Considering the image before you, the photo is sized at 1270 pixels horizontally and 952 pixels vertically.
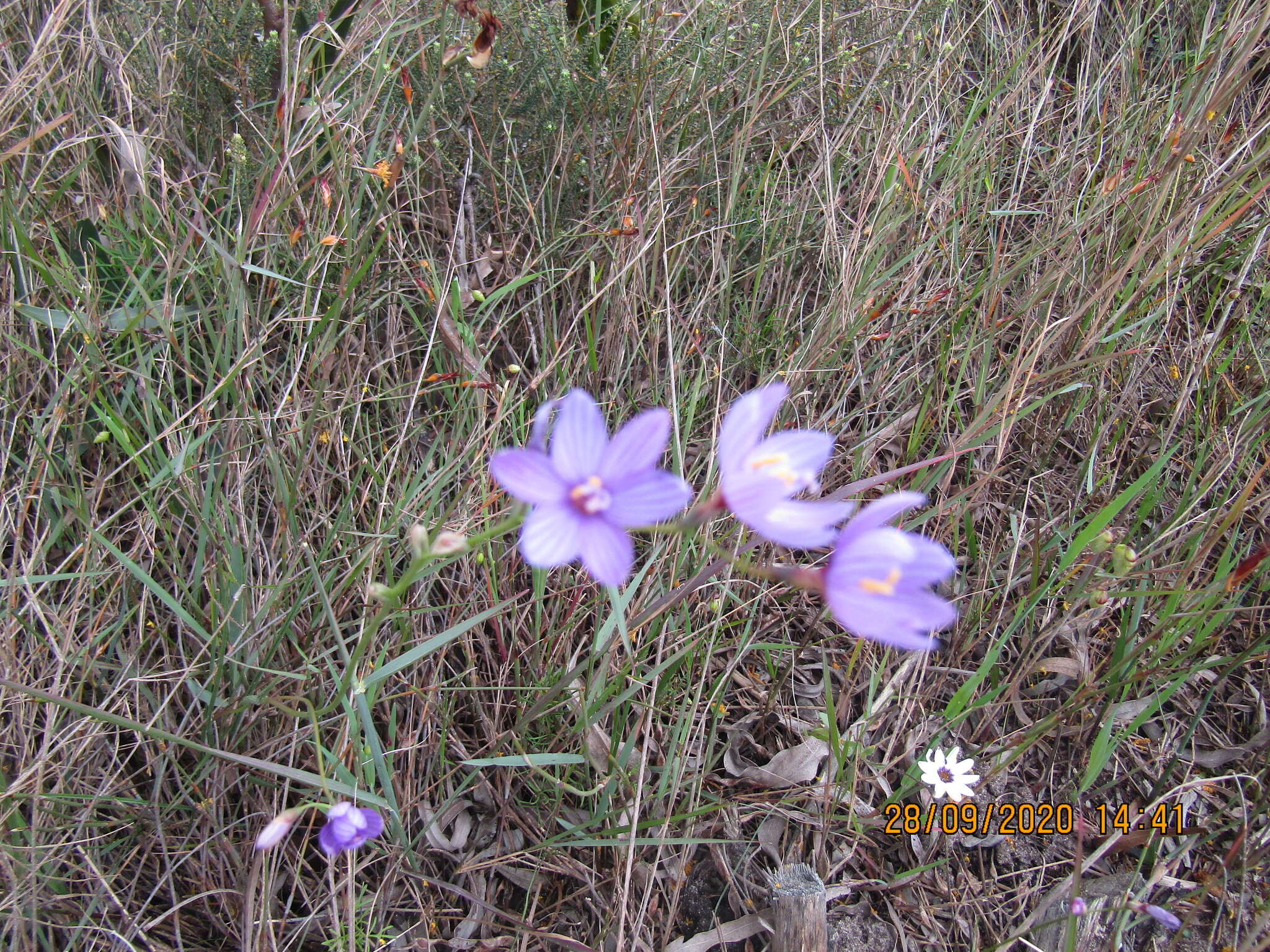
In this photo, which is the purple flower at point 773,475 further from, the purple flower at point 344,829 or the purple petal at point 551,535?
the purple flower at point 344,829

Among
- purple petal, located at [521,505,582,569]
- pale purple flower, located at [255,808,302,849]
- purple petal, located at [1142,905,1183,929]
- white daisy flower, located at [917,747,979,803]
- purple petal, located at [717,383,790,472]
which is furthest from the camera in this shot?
white daisy flower, located at [917,747,979,803]

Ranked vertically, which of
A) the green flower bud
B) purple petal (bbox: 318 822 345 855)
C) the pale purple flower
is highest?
the green flower bud

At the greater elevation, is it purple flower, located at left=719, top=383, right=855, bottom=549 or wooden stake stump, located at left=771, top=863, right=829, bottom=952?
purple flower, located at left=719, top=383, right=855, bottom=549

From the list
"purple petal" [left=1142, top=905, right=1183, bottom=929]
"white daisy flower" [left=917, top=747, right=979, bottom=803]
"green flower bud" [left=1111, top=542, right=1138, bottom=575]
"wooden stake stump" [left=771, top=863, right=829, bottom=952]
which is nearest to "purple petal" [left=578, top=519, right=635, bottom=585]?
"wooden stake stump" [left=771, top=863, right=829, bottom=952]

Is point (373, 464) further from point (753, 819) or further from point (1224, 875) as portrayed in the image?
point (1224, 875)

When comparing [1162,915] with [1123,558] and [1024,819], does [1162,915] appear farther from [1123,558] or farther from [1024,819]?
[1123,558]

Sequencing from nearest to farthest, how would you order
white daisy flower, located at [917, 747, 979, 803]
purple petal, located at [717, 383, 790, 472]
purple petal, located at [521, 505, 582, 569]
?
purple petal, located at [521, 505, 582, 569], purple petal, located at [717, 383, 790, 472], white daisy flower, located at [917, 747, 979, 803]

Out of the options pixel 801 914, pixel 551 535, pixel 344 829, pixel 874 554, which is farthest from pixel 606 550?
pixel 801 914

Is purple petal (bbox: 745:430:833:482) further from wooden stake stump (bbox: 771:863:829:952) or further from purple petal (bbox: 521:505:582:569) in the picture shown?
wooden stake stump (bbox: 771:863:829:952)
